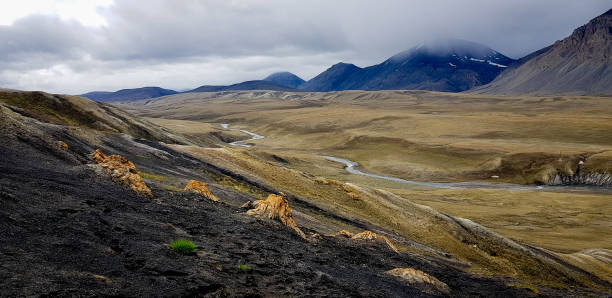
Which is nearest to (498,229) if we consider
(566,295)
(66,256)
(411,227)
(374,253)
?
(411,227)

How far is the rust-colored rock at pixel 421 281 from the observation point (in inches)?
817

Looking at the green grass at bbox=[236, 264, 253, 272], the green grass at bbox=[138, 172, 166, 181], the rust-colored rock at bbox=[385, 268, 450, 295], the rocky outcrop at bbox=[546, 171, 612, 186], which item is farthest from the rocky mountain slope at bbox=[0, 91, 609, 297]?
the rocky outcrop at bbox=[546, 171, 612, 186]

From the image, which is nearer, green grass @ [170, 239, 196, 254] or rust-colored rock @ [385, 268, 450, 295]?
green grass @ [170, 239, 196, 254]

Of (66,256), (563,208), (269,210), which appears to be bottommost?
(563,208)

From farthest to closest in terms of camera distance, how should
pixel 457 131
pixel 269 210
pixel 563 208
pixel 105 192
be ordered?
pixel 457 131
pixel 563 208
pixel 269 210
pixel 105 192

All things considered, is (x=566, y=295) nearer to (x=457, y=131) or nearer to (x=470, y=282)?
(x=470, y=282)

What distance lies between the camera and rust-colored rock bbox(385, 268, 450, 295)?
20.8m

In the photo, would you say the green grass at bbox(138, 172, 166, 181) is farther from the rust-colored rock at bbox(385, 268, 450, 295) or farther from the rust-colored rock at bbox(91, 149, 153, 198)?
the rust-colored rock at bbox(385, 268, 450, 295)

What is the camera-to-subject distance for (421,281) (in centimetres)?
2123

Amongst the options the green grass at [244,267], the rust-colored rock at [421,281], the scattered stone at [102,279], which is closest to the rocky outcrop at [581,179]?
the rust-colored rock at [421,281]

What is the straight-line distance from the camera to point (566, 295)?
25141 millimetres

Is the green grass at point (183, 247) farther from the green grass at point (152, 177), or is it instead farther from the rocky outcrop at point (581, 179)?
the rocky outcrop at point (581, 179)

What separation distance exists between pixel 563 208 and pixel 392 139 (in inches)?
3813

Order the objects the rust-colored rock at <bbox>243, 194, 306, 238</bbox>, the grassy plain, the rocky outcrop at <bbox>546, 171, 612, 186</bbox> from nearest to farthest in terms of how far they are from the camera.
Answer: the rust-colored rock at <bbox>243, 194, 306, 238</bbox>, the grassy plain, the rocky outcrop at <bbox>546, 171, 612, 186</bbox>
